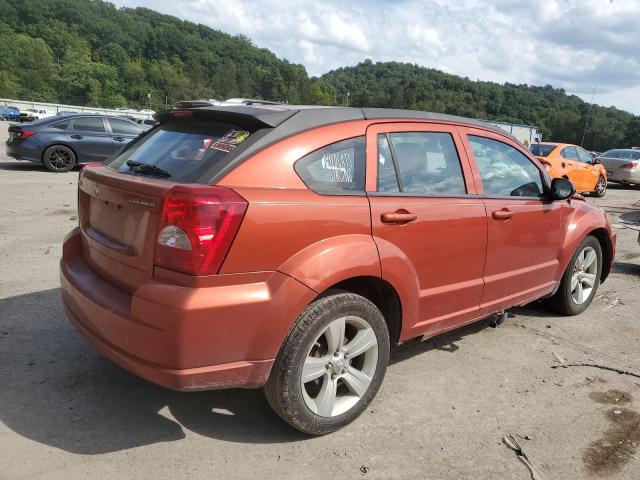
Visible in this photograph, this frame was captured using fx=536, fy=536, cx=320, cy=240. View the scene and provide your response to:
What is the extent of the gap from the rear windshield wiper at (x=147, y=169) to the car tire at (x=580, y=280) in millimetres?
3541

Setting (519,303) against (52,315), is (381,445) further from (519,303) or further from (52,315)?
(52,315)

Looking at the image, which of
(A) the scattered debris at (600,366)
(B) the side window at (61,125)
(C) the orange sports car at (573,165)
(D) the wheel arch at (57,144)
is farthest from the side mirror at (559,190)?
(B) the side window at (61,125)

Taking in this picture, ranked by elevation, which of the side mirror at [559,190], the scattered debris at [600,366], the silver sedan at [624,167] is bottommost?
the scattered debris at [600,366]

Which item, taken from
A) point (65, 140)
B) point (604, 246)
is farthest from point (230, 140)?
point (65, 140)

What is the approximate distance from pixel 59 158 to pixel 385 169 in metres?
11.9

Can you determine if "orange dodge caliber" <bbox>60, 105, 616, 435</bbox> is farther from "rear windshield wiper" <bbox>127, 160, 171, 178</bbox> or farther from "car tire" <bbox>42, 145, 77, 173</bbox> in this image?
"car tire" <bbox>42, 145, 77, 173</bbox>

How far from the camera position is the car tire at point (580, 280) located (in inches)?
186

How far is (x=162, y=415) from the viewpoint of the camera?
2.95m

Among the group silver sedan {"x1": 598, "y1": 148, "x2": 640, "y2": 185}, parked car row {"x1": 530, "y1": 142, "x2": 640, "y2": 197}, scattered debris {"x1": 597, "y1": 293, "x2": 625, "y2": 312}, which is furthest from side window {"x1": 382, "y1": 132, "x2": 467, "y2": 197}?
silver sedan {"x1": 598, "y1": 148, "x2": 640, "y2": 185}

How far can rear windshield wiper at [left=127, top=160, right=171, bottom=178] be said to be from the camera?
8.99 ft

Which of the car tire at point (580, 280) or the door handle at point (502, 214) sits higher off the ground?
the door handle at point (502, 214)

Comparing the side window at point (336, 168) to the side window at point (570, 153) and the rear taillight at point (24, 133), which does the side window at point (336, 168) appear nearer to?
the rear taillight at point (24, 133)

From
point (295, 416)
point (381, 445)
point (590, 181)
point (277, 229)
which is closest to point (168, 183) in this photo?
Answer: point (277, 229)

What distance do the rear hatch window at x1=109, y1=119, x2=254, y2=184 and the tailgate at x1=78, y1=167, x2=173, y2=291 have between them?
0.10 metres
